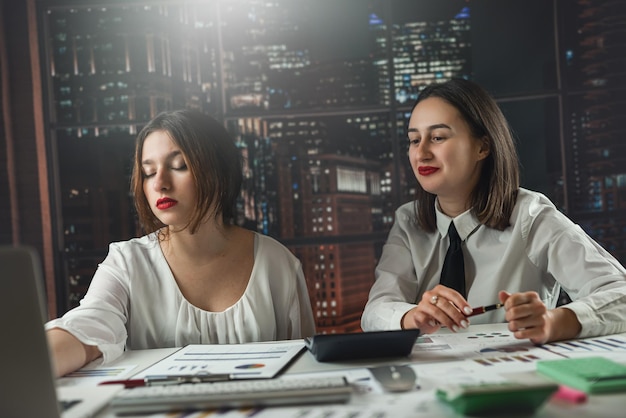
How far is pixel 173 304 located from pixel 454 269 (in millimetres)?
867

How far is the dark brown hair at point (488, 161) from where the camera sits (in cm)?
219

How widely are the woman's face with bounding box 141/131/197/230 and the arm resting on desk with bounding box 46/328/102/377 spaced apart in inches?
19.8

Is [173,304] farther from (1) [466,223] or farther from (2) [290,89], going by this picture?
(2) [290,89]

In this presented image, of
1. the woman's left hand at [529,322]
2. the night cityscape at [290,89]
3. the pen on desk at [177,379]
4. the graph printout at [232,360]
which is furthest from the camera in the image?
the night cityscape at [290,89]

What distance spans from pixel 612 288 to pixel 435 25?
1745 mm

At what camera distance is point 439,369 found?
1335 millimetres

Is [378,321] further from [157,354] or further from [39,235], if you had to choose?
[39,235]

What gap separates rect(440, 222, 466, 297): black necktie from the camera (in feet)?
7.10

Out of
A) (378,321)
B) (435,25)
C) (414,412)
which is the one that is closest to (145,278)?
(378,321)

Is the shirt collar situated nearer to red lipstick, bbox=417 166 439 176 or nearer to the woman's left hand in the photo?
red lipstick, bbox=417 166 439 176

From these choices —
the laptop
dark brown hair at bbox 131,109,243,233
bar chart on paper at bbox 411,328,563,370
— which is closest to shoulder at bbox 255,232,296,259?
dark brown hair at bbox 131,109,243,233

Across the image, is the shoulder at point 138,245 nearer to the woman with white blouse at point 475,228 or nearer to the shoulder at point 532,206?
the woman with white blouse at point 475,228

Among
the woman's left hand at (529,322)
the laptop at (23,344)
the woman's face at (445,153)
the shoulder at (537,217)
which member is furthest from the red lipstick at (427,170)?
the laptop at (23,344)

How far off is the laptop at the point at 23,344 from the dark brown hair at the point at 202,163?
3.49ft
